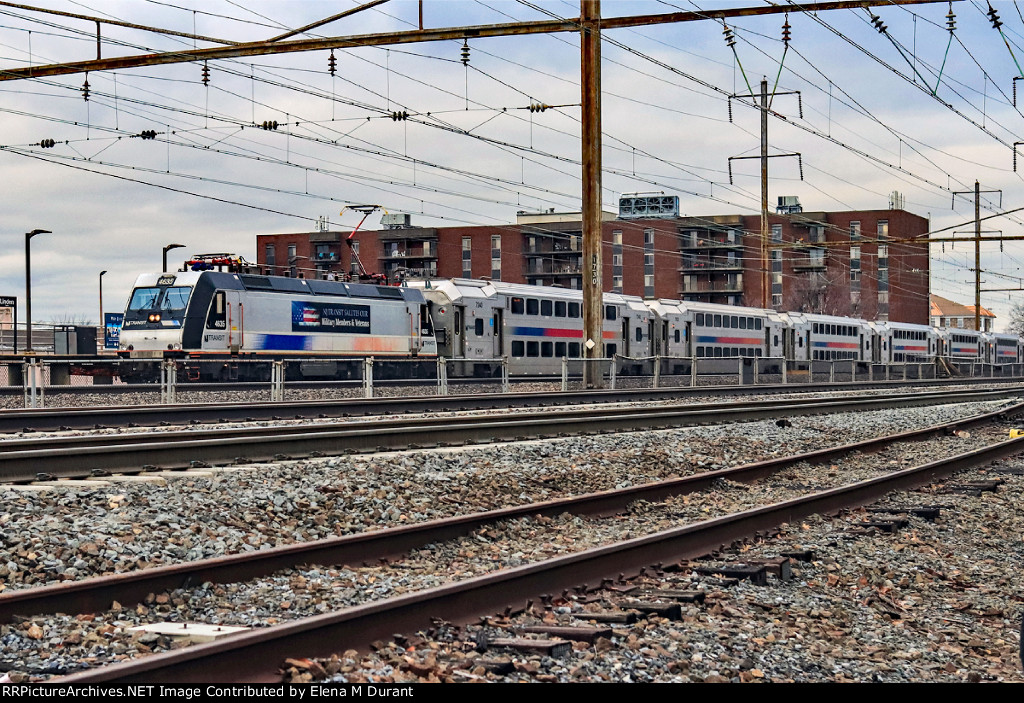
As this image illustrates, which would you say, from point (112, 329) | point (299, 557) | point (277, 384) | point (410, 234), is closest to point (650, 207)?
point (410, 234)

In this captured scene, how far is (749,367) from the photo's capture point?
149 ft

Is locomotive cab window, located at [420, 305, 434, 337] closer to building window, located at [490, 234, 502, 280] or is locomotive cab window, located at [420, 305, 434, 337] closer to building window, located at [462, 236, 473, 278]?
building window, located at [490, 234, 502, 280]

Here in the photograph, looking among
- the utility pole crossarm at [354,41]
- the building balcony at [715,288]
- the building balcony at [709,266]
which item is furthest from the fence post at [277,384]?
the building balcony at [715,288]

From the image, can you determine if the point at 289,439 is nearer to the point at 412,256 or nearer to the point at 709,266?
the point at 709,266

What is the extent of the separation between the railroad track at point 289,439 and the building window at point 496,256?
103383mm

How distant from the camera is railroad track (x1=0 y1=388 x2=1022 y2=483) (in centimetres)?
1245

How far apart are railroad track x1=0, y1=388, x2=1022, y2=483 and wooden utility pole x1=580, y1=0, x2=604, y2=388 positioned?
728cm

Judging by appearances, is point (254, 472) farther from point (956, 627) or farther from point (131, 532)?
point (956, 627)

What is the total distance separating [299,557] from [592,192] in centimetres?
2440

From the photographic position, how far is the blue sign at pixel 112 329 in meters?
40.1

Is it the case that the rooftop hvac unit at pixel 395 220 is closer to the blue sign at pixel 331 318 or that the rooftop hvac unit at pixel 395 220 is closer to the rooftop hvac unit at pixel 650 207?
the rooftop hvac unit at pixel 650 207

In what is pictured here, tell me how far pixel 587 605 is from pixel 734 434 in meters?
13.6

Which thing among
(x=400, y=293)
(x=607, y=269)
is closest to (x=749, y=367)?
(x=400, y=293)

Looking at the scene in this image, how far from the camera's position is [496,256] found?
12875 cm
